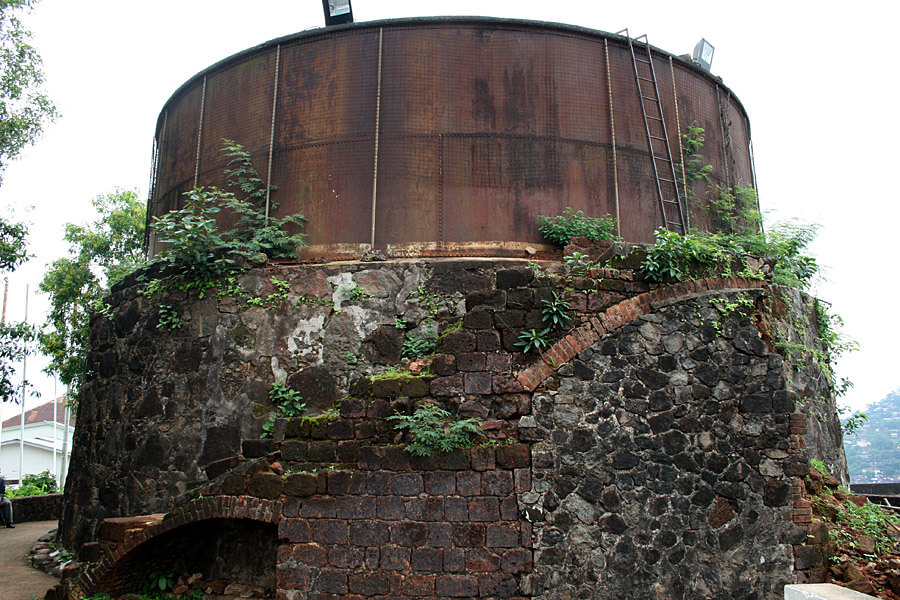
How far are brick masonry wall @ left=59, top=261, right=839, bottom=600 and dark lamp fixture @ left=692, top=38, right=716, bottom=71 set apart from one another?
669cm

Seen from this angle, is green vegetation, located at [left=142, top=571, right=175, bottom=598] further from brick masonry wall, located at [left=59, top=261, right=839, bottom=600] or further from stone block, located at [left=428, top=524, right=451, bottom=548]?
stone block, located at [left=428, top=524, right=451, bottom=548]

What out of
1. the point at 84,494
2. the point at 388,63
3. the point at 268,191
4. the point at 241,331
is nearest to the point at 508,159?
the point at 388,63

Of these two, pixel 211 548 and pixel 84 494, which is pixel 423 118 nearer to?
pixel 211 548

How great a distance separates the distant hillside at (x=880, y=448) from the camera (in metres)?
43.3

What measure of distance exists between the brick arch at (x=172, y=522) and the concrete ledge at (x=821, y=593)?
418 cm

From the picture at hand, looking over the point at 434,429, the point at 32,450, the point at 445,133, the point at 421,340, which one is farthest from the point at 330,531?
the point at 32,450

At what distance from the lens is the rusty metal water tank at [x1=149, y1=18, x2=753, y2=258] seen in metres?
9.15

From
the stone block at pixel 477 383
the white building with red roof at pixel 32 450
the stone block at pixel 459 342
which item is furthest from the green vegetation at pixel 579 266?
the white building with red roof at pixel 32 450

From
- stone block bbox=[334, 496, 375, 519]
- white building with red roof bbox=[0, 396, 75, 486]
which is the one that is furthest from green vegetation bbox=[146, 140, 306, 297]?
white building with red roof bbox=[0, 396, 75, 486]

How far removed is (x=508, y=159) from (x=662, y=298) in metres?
3.69

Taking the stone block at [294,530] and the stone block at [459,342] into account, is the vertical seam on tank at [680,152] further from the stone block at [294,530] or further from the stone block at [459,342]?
the stone block at [294,530]

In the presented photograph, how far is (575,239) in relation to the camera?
890 cm

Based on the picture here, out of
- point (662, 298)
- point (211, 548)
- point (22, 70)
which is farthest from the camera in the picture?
point (22, 70)

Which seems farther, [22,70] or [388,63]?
[22,70]
